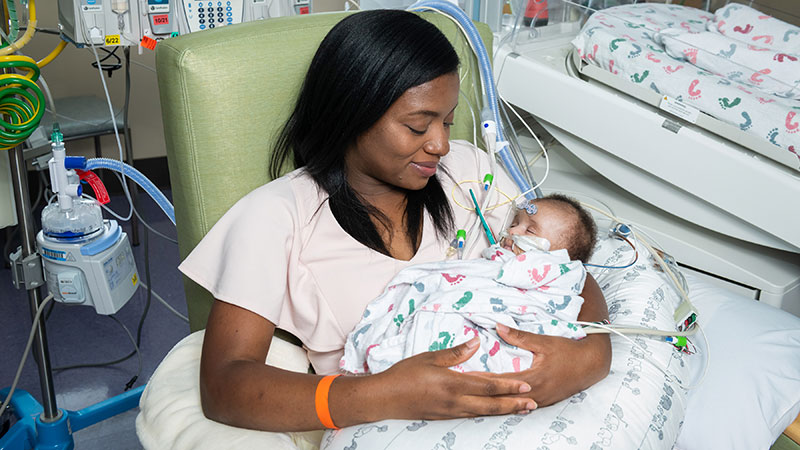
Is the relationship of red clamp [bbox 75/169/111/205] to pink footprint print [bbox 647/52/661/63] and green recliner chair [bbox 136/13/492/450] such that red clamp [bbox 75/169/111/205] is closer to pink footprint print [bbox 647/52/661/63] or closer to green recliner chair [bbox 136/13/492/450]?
green recliner chair [bbox 136/13/492/450]

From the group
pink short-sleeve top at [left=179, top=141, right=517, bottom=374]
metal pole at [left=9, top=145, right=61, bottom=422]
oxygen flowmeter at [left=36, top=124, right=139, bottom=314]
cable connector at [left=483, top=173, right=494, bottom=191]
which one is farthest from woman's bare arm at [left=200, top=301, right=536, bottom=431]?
metal pole at [left=9, top=145, right=61, bottom=422]

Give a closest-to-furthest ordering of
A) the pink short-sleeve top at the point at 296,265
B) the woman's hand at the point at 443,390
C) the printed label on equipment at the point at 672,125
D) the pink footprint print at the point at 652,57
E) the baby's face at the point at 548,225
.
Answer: the woman's hand at the point at 443,390, the pink short-sleeve top at the point at 296,265, the baby's face at the point at 548,225, the printed label on equipment at the point at 672,125, the pink footprint print at the point at 652,57

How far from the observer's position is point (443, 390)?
1000mm

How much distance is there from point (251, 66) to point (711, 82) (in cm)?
120

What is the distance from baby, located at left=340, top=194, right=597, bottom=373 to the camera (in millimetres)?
1079

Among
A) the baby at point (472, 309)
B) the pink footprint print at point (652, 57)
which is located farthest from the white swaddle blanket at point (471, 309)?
the pink footprint print at point (652, 57)

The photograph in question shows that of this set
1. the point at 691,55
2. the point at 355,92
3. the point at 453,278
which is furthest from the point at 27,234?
the point at 691,55

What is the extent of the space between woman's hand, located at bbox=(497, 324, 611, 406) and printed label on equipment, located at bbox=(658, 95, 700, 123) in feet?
2.95

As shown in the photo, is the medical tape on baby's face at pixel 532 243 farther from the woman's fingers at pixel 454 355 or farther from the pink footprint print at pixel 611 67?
the pink footprint print at pixel 611 67

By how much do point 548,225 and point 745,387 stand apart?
474 mm

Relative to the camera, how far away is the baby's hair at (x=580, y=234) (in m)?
1.34

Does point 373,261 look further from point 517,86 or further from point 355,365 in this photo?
point 517,86

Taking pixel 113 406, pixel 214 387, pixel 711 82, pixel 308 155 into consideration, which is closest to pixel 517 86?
pixel 711 82

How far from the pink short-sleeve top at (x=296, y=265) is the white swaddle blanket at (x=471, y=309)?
58 mm
